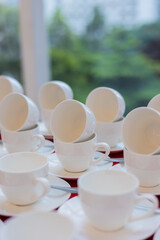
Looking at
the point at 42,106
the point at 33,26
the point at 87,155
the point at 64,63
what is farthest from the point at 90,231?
the point at 64,63

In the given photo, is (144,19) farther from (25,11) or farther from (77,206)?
(77,206)

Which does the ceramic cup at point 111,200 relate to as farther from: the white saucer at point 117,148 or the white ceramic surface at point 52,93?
the white ceramic surface at point 52,93

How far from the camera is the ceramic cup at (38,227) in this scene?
0.52 meters

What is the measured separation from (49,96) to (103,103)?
215mm

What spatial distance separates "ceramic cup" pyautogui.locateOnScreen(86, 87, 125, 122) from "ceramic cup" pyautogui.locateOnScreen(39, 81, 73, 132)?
0.10m

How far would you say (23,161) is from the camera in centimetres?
74

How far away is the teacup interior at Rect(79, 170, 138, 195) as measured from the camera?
0.60 m

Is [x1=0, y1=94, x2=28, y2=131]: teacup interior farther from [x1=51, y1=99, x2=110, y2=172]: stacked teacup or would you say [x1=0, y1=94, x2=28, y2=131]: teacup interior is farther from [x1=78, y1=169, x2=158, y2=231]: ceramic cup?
[x1=78, y1=169, x2=158, y2=231]: ceramic cup

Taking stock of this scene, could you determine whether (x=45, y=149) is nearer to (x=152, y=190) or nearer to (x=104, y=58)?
(x=152, y=190)

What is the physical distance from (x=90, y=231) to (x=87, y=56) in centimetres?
361

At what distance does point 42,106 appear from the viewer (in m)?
1.17

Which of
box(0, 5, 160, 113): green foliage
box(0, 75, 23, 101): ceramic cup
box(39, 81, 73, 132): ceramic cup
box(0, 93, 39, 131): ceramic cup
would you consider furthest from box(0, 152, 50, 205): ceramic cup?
box(0, 5, 160, 113): green foliage

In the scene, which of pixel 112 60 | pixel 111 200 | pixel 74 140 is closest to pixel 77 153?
pixel 74 140

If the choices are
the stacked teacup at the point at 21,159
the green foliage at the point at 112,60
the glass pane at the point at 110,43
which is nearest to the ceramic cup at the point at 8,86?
A: the stacked teacup at the point at 21,159
